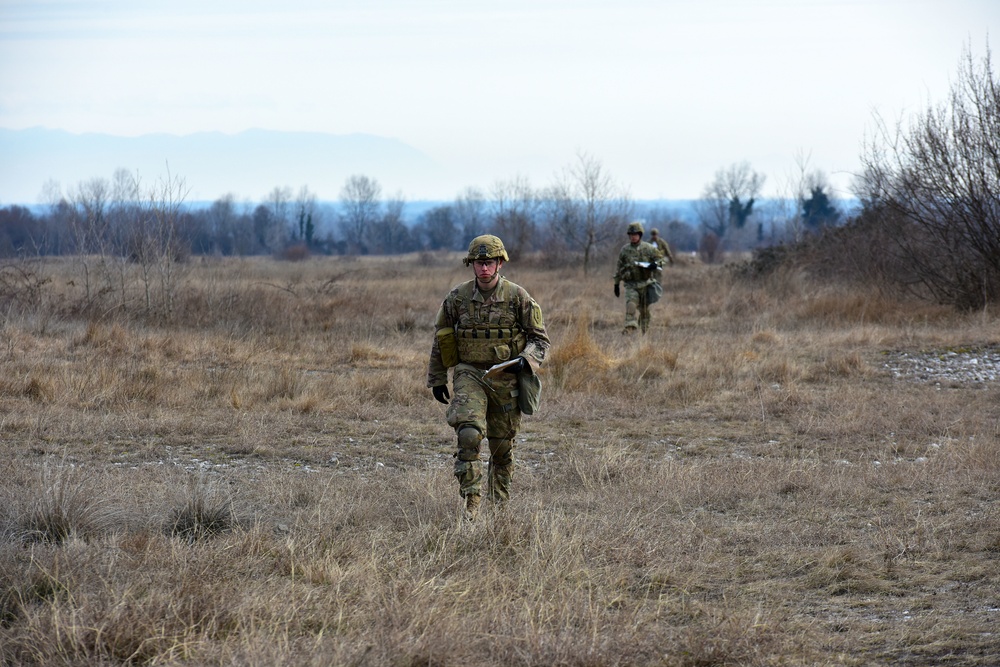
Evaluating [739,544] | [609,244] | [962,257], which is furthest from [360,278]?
[739,544]

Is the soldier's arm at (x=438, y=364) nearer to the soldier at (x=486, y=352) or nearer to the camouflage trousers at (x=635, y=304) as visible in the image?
the soldier at (x=486, y=352)

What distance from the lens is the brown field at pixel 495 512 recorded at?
3635mm

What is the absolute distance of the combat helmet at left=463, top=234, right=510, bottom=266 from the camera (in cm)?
528

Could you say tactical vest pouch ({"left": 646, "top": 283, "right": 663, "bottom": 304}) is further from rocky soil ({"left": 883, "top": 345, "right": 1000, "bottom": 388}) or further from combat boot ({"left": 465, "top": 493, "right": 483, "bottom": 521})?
combat boot ({"left": 465, "top": 493, "right": 483, "bottom": 521})

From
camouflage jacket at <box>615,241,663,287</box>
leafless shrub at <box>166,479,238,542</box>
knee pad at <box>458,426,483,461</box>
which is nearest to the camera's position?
leafless shrub at <box>166,479,238,542</box>

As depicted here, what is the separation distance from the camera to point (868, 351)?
12.1 meters

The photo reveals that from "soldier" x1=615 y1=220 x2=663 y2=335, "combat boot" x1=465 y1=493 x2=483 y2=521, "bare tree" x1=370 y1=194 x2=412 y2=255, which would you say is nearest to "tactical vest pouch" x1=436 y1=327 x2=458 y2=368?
"combat boot" x1=465 y1=493 x2=483 y2=521

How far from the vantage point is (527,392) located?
5391 millimetres

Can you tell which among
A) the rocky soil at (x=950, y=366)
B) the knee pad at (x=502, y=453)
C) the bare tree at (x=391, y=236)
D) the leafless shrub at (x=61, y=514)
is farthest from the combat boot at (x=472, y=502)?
the bare tree at (x=391, y=236)

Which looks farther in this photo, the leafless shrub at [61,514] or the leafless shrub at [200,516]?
the leafless shrub at [200,516]

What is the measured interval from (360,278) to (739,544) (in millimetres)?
24786

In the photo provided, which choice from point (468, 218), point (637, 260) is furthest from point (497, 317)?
point (468, 218)

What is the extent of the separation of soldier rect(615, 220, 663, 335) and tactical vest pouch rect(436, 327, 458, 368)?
8.83 m

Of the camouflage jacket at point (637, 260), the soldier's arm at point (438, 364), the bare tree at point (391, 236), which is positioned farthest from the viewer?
the bare tree at point (391, 236)
